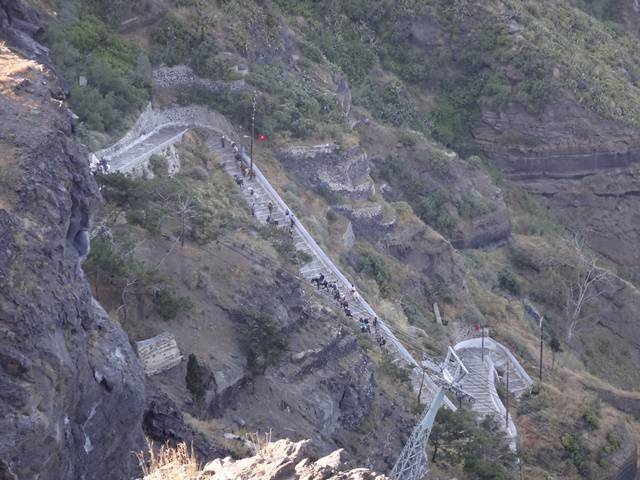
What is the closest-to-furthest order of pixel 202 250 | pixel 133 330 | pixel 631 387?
pixel 133 330
pixel 202 250
pixel 631 387

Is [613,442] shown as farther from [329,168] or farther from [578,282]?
[329,168]

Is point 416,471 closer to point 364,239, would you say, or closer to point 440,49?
point 364,239

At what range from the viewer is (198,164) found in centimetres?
3947

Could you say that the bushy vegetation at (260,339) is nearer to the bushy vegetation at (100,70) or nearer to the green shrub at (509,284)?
the bushy vegetation at (100,70)

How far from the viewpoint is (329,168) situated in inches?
1738

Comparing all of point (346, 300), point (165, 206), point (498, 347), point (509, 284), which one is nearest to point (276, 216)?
point (346, 300)

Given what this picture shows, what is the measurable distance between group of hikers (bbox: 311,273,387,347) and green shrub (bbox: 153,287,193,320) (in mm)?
9796

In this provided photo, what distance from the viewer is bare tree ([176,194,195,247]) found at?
1205 inches

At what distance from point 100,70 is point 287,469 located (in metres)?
Answer: 25.4

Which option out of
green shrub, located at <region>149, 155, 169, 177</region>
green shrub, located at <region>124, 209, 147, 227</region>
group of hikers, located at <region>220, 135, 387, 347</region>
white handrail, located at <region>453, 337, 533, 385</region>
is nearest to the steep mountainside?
green shrub, located at <region>124, 209, 147, 227</region>

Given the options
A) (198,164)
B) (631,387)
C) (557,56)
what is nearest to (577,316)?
(631,387)

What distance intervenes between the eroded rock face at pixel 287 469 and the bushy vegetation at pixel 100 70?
845 inches

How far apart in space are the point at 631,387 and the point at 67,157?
3514 centimetres

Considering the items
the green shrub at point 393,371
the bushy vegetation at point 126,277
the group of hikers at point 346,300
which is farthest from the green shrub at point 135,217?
the green shrub at point 393,371
